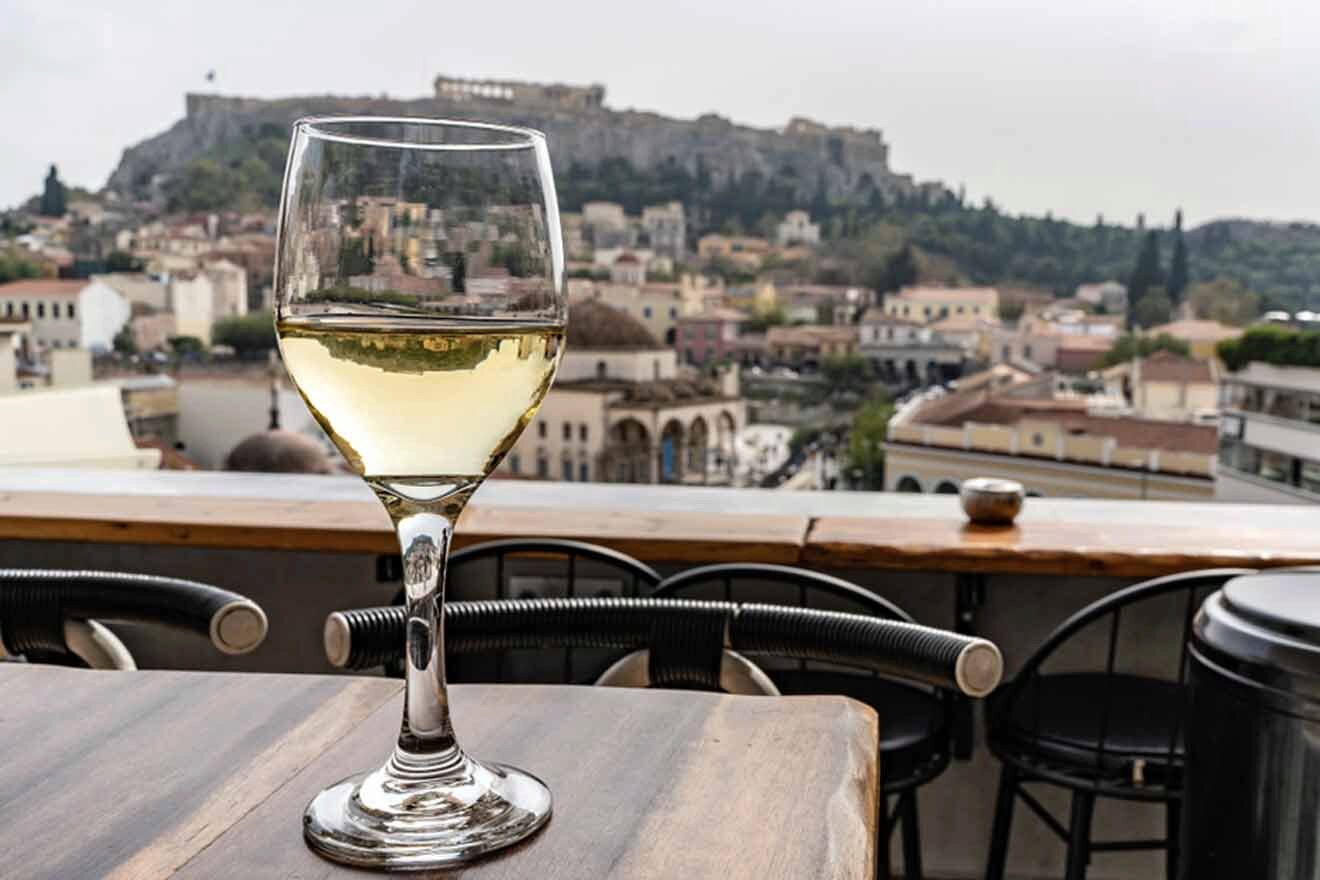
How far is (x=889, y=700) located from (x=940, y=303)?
25.7 m

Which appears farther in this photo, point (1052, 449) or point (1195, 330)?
point (1195, 330)

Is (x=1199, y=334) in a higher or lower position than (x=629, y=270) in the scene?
lower

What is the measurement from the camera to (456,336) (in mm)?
411

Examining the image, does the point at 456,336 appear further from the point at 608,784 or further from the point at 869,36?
the point at 869,36

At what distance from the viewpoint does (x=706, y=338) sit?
1051 inches

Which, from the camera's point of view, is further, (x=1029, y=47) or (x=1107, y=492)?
(x=1029, y=47)

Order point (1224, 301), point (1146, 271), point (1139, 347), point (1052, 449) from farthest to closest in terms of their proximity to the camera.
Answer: point (1139, 347) → point (1146, 271) → point (1224, 301) → point (1052, 449)

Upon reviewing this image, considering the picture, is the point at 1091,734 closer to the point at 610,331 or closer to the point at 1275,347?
the point at 1275,347

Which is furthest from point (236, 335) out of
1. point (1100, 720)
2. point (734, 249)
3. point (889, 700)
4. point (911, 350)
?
point (1100, 720)

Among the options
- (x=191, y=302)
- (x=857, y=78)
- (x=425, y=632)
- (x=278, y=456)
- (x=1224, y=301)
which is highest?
(x=857, y=78)

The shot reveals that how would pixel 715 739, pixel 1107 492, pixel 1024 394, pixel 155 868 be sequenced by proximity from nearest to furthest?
1. pixel 155 868
2. pixel 715 739
3. pixel 1107 492
4. pixel 1024 394

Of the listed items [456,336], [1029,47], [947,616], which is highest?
[1029,47]

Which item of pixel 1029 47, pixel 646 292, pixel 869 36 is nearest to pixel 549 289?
pixel 646 292

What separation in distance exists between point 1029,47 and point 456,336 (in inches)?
1488
